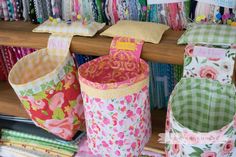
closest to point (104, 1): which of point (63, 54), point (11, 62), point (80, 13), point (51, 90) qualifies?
point (80, 13)

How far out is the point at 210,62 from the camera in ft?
2.99

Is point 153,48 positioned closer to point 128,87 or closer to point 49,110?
point 128,87

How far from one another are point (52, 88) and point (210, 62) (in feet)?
1.45

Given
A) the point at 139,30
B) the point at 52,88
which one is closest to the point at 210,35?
the point at 139,30

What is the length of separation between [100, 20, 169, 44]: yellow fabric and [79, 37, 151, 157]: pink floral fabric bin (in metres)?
0.02

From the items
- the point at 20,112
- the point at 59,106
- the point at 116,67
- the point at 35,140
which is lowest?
the point at 35,140

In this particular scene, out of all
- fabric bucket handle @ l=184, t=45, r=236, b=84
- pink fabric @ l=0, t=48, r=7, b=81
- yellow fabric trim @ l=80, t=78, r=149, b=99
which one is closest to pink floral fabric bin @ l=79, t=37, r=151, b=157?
yellow fabric trim @ l=80, t=78, r=149, b=99

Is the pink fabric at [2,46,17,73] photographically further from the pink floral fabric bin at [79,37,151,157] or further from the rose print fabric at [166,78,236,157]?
the rose print fabric at [166,78,236,157]

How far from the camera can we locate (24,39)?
3.63 feet

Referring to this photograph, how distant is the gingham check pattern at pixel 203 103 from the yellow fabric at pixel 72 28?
31 cm

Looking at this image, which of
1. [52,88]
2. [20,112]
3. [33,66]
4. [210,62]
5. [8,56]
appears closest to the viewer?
[210,62]

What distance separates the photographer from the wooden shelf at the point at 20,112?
3.66 ft

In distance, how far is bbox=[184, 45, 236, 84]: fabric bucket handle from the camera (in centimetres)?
90

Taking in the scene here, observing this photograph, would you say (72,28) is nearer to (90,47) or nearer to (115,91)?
(90,47)
